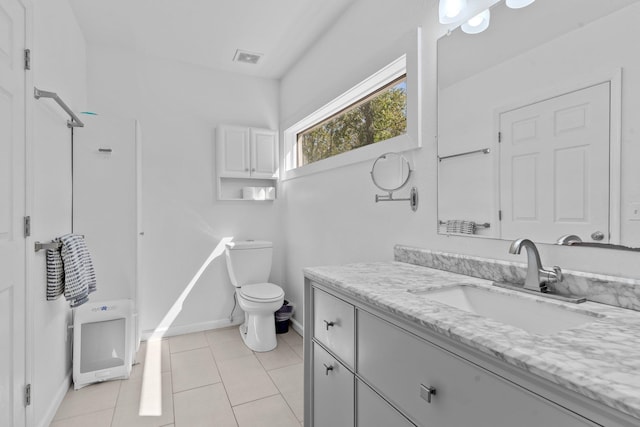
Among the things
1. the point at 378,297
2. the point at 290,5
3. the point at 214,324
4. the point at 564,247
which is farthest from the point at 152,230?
the point at 564,247

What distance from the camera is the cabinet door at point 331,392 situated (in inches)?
49.3

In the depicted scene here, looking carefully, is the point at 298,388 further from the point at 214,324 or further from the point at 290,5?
the point at 290,5

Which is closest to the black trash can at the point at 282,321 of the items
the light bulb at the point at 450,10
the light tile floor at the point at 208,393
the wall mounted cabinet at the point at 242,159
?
the light tile floor at the point at 208,393

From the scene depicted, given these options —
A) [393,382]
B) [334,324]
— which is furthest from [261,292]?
[393,382]

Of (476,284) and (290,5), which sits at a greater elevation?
(290,5)

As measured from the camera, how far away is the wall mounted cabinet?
3121 millimetres

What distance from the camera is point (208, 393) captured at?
209 cm

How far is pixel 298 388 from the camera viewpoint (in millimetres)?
2143

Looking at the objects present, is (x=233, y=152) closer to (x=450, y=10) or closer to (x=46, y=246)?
(x=46, y=246)

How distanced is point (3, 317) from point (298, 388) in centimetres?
157

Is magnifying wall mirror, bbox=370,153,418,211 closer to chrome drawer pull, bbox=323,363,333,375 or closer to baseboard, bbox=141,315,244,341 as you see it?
chrome drawer pull, bbox=323,363,333,375

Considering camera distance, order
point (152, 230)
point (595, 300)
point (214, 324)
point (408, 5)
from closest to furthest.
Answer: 1. point (595, 300)
2. point (408, 5)
3. point (152, 230)
4. point (214, 324)

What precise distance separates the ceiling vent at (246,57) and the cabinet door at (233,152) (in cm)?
61

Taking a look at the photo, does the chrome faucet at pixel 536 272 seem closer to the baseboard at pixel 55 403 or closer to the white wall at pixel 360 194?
the white wall at pixel 360 194
